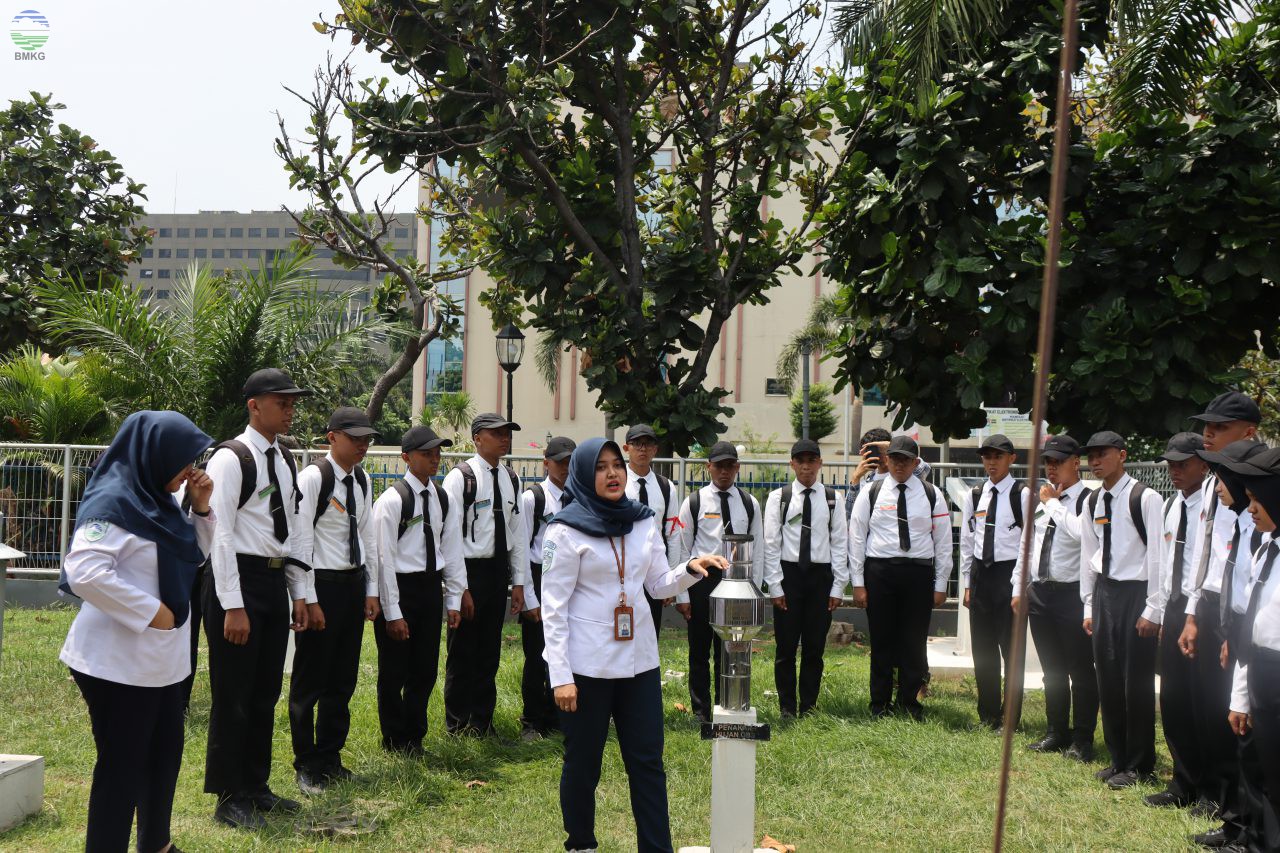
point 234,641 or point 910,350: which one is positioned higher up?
point 910,350

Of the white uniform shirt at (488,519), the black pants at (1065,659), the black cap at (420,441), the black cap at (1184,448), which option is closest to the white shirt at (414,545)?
the white uniform shirt at (488,519)

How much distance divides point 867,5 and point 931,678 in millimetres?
6076

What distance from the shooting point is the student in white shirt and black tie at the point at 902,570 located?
8414 millimetres

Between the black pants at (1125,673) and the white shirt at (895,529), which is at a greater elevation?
the white shirt at (895,529)

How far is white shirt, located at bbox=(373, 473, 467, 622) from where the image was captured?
675 cm

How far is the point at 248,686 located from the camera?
561 cm

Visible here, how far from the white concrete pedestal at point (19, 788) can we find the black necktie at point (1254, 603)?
5.71 meters

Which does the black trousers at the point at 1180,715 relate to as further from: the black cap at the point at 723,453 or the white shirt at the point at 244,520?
the white shirt at the point at 244,520

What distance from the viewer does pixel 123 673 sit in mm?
4199

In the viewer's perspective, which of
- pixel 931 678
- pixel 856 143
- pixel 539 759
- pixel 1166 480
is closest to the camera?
pixel 539 759

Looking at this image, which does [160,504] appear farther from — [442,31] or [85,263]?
[85,263]

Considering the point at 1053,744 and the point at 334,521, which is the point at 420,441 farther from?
the point at 1053,744

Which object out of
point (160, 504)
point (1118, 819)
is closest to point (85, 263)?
point (160, 504)

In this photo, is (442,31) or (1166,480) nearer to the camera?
(442,31)
